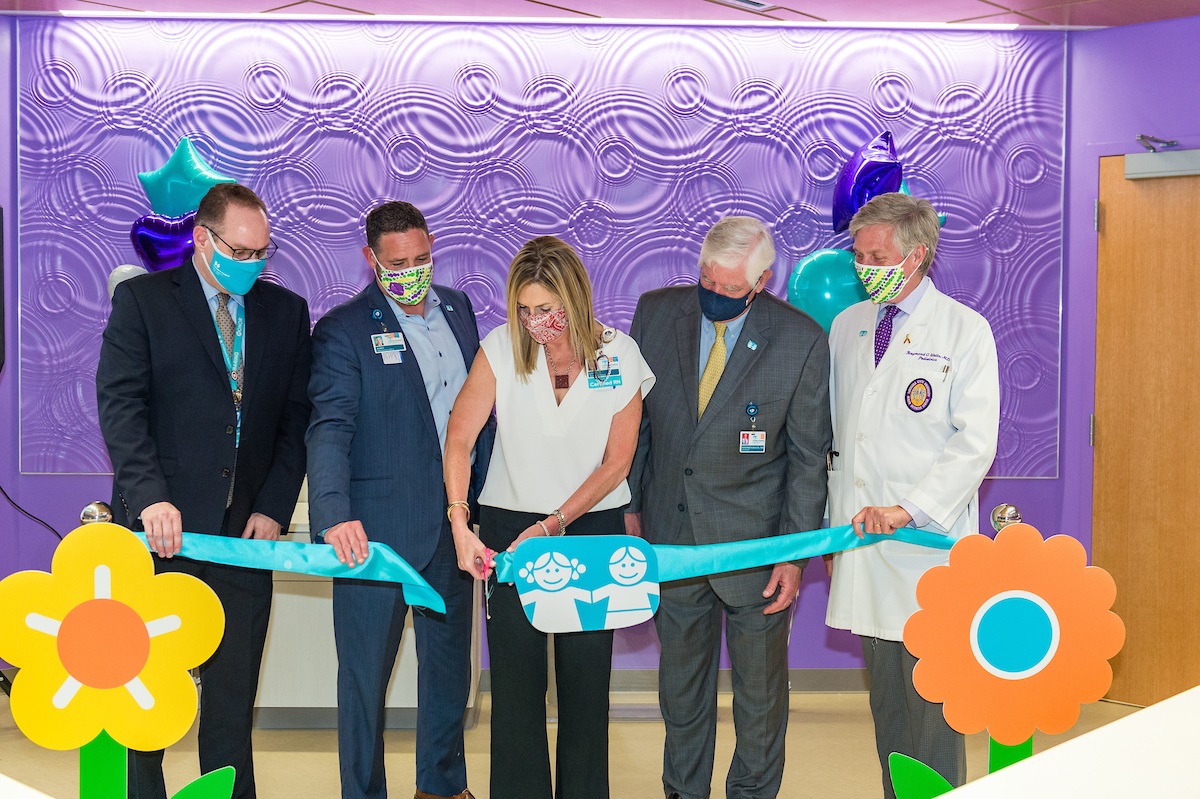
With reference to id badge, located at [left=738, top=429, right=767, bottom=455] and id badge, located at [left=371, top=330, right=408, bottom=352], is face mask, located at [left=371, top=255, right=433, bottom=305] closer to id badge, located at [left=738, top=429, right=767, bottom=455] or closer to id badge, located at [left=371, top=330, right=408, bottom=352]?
id badge, located at [left=371, top=330, right=408, bottom=352]

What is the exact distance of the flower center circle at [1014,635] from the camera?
2.76 metres

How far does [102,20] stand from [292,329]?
2817 mm

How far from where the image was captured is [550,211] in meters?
5.32

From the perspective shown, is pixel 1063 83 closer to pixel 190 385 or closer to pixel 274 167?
pixel 274 167

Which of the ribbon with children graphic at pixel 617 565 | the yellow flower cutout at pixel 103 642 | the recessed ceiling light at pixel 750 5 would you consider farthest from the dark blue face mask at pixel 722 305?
the recessed ceiling light at pixel 750 5

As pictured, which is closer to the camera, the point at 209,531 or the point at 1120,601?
the point at 209,531

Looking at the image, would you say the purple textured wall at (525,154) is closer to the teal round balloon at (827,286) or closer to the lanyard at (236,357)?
the teal round balloon at (827,286)

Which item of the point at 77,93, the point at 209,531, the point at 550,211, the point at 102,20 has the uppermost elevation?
the point at 102,20

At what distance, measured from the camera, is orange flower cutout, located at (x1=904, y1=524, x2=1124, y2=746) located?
2.75 metres

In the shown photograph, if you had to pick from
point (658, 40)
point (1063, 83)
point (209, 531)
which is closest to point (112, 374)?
point (209, 531)

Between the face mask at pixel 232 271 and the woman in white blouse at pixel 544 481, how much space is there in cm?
69

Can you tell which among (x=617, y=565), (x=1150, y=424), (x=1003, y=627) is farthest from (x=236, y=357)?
(x=1150, y=424)

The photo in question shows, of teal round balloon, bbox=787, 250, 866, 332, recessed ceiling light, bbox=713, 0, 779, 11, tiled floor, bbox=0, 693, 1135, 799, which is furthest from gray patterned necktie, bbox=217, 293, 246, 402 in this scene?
recessed ceiling light, bbox=713, 0, 779, 11

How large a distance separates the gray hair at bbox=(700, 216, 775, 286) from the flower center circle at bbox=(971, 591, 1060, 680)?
47.7 inches
